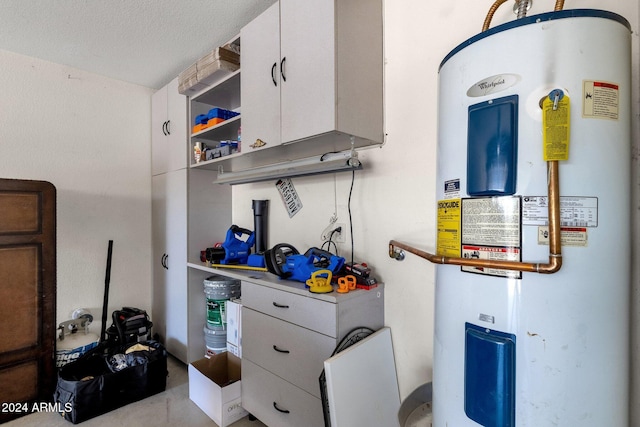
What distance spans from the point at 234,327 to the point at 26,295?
1394mm

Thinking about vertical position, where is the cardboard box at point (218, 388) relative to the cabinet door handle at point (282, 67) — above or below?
below

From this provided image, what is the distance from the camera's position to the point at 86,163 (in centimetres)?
261

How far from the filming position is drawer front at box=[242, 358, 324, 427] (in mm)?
1436

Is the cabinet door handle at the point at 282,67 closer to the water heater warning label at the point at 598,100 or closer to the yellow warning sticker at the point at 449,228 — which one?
the yellow warning sticker at the point at 449,228

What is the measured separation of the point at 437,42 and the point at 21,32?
271 centimetres

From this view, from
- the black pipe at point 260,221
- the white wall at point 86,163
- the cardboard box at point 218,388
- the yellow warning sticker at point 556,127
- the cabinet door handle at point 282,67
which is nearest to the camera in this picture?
the yellow warning sticker at point 556,127

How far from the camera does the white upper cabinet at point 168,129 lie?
8.25 ft

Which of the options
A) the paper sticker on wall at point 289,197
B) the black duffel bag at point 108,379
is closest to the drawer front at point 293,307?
the paper sticker on wall at point 289,197

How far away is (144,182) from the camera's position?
292 centimetres

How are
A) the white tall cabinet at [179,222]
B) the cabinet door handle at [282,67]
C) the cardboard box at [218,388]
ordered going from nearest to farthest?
the cabinet door handle at [282,67]
the cardboard box at [218,388]
the white tall cabinet at [179,222]

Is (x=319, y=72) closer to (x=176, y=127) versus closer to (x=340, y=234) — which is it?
(x=340, y=234)

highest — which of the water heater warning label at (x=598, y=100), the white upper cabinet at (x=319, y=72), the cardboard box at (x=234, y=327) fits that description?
the white upper cabinet at (x=319, y=72)

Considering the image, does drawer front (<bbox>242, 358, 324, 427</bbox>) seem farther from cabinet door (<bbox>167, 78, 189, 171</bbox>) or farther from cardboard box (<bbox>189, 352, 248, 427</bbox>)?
cabinet door (<bbox>167, 78, 189, 171</bbox>)

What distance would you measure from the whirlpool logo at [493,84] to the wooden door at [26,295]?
2637mm
